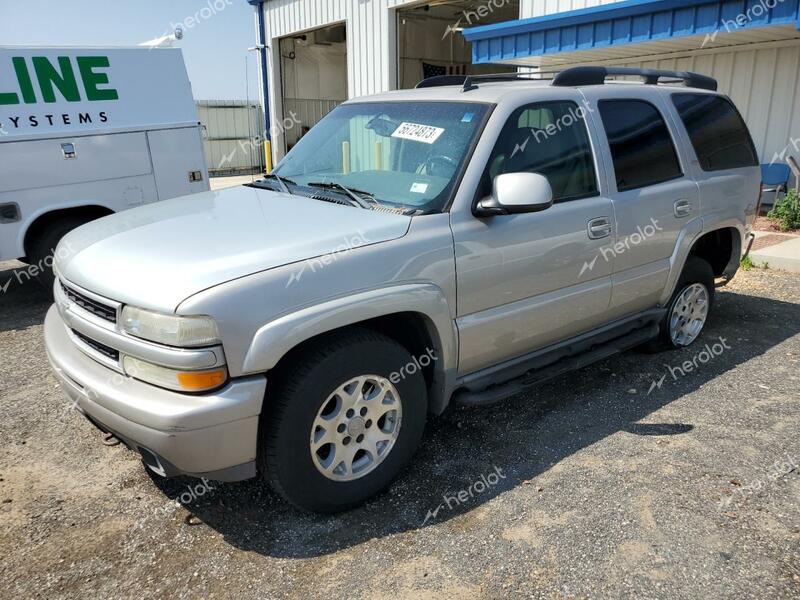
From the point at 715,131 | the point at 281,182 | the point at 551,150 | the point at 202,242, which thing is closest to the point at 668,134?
the point at 715,131

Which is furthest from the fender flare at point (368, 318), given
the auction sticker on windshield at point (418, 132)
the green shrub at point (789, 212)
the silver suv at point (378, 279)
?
the green shrub at point (789, 212)

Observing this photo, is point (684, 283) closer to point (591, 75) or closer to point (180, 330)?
point (591, 75)

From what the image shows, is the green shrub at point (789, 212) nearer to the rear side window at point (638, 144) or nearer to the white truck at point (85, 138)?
the rear side window at point (638, 144)

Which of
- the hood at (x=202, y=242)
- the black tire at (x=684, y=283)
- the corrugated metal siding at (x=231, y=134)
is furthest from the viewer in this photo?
the corrugated metal siding at (x=231, y=134)

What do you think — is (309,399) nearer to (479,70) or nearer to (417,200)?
(417,200)

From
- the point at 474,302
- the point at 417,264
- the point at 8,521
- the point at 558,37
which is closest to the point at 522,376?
the point at 474,302

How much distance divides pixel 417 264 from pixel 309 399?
801 mm

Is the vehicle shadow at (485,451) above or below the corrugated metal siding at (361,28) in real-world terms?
below

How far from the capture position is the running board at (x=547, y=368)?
3.37 meters

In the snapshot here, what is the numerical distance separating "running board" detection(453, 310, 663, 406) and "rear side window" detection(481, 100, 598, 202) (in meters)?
0.98

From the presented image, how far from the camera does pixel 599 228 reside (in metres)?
3.76

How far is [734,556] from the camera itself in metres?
2.71

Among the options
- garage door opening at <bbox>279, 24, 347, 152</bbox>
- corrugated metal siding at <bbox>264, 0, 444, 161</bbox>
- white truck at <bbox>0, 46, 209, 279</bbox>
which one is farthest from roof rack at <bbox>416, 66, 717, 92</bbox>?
garage door opening at <bbox>279, 24, 347, 152</bbox>

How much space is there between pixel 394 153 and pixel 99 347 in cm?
180
